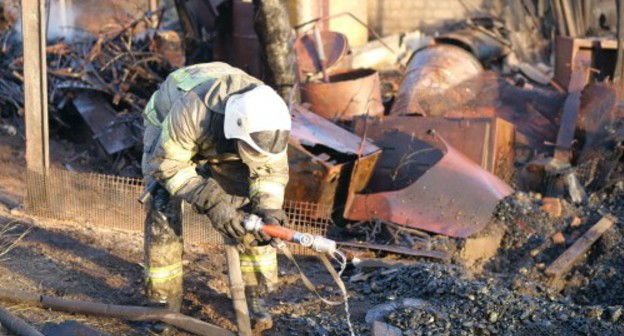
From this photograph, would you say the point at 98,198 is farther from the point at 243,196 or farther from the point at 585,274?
the point at 585,274

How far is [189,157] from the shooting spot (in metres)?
4.76

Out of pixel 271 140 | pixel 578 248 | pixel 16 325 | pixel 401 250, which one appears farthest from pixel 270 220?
pixel 578 248

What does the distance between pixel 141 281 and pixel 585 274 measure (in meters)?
3.90

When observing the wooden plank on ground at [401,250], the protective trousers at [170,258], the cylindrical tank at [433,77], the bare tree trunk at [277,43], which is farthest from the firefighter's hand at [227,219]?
the cylindrical tank at [433,77]

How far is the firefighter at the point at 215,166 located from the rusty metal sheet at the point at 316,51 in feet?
15.8

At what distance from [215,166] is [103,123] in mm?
4956

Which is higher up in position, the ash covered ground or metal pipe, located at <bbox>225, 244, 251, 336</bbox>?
metal pipe, located at <bbox>225, 244, 251, 336</bbox>

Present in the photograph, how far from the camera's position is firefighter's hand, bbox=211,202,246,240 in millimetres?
4672

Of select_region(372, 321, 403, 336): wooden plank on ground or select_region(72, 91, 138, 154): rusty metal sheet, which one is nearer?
select_region(372, 321, 403, 336): wooden plank on ground

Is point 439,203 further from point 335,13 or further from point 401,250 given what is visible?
point 335,13

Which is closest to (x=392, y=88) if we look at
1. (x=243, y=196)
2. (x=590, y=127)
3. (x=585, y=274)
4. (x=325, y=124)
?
(x=590, y=127)

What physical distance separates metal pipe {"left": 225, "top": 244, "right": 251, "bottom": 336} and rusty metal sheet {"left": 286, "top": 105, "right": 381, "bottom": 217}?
7.58 ft

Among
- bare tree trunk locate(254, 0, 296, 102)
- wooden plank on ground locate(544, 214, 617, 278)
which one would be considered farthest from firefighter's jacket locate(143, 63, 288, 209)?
bare tree trunk locate(254, 0, 296, 102)

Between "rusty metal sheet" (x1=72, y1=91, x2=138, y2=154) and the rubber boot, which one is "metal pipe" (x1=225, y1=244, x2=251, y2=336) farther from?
"rusty metal sheet" (x1=72, y1=91, x2=138, y2=154)
